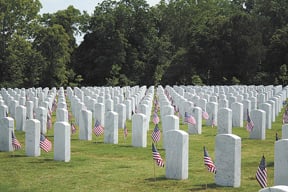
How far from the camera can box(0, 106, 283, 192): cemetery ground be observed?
35.2 feet

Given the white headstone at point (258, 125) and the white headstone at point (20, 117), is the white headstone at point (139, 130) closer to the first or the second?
the white headstone at point (258, 125)

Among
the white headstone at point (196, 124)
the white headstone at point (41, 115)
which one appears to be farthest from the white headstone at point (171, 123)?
the white headstone at point (41, 115)

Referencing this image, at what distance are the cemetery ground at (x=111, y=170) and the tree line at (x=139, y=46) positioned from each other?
119 feet

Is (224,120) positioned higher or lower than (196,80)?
lower

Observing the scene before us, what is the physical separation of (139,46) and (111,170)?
54.3m

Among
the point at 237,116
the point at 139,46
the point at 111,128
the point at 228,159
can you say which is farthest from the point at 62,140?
the point at 139,46

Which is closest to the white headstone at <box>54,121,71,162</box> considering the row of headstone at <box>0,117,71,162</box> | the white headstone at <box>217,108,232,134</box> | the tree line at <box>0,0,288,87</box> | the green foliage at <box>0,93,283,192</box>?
the row of headstone at <box>0,117,71,162</box>

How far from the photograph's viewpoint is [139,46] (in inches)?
2606

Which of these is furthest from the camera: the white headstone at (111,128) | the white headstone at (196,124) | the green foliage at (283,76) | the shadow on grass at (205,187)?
the green foliage at (283,76)

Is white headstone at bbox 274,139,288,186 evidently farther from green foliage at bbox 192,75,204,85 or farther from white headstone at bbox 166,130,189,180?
green foliage at bbox 192,75,204,85

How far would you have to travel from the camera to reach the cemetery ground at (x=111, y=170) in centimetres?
1074

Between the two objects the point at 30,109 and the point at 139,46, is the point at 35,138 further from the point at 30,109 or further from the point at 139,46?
the point at 139,46

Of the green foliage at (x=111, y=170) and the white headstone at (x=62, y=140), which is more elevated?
the white headstone at (x=62, y=140)

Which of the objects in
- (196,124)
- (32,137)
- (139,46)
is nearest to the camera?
(32,137)
